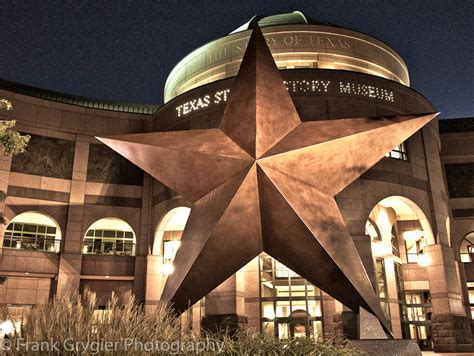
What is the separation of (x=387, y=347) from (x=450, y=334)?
15.4 m

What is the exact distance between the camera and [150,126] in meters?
30.2

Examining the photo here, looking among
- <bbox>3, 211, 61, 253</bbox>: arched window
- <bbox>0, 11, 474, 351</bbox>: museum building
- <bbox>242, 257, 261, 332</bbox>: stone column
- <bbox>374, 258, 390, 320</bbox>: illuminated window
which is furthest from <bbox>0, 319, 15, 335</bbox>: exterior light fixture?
<bbox>3, 211, 61, 253</bbox>: arched window

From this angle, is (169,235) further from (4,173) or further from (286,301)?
(4,173)

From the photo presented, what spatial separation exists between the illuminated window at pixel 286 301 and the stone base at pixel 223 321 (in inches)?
62.0

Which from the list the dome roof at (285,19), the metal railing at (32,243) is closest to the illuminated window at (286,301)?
the metal railing at (32,243)

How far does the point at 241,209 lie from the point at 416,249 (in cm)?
2168

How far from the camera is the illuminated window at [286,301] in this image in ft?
75.0

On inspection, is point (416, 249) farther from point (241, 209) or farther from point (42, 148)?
point (42, 148)

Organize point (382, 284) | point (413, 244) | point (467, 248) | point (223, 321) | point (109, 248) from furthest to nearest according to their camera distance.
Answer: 1. point (467, 248)
2. point (413, 244)
3. point (109, 248)
4. point (382, 284)
5. point (223, 321)

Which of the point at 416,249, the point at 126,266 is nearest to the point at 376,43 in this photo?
the point at 416,249

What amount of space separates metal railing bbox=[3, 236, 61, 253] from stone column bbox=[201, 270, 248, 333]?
33.6 ft

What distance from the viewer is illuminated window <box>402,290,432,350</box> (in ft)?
87.5

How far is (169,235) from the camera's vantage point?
96.0 feet

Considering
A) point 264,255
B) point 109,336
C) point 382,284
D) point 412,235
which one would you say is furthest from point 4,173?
point 412,235
